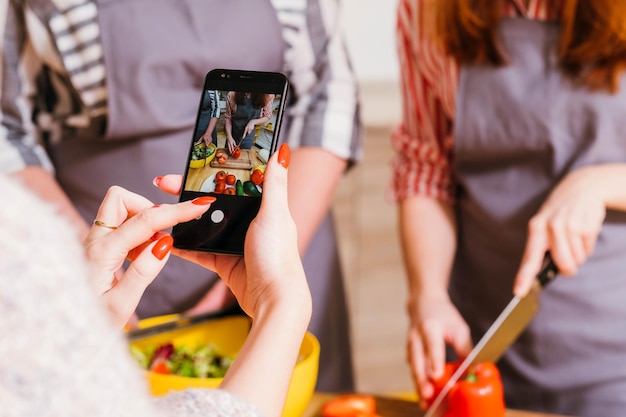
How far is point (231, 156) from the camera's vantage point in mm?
377

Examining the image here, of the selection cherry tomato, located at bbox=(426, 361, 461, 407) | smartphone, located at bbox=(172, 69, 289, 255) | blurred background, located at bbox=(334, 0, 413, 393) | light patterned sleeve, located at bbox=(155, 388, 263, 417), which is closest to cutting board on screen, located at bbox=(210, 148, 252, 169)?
smartphone, located at bbox=(172, 69, 289, 255)

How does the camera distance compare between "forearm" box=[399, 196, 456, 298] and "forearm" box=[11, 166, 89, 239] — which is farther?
"forearm" box=[399, 196, 456, 298]

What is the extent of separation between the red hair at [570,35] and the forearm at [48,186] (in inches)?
14.3

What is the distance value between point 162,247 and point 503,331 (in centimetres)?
34

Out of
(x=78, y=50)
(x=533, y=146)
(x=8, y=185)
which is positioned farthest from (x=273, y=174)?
(x=533, y=146)

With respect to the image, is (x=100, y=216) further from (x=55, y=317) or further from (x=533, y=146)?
(x=533, y=146)

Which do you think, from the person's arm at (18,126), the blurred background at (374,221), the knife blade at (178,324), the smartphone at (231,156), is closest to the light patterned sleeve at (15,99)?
the person's arm at (18,126)

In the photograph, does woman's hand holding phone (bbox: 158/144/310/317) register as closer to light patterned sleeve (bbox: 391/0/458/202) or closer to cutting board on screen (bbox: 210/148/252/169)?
cutting board on screen (bbox: 210/148/252/169)

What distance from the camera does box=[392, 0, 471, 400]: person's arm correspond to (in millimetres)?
730

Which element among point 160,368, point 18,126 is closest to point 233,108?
point 160,368

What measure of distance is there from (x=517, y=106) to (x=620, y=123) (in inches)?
3.5

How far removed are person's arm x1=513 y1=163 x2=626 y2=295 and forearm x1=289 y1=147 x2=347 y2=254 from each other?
0.17m

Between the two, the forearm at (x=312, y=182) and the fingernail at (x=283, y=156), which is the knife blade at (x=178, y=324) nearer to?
the forearm at (x=312, y=182)

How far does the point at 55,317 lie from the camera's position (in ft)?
0.87
